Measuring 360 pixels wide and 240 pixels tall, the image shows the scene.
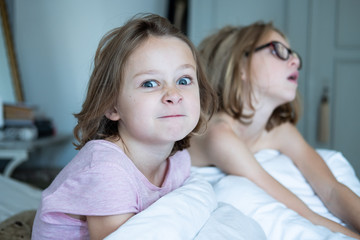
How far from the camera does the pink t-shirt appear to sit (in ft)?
2.74

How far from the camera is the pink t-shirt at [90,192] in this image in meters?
0.84

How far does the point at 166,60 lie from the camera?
977 millimetres

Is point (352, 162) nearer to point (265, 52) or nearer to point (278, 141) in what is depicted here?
point (278, 141)

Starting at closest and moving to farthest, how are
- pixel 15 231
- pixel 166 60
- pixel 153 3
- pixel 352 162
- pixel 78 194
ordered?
pixel 78 194, pixel 166 60, pixel 15 231, pixel 352 162, pixel 153 3

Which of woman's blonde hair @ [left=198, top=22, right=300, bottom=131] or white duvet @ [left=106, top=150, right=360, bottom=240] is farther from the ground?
woman's blonde hair @ [left=198, top=22, right=300, bottom=131]

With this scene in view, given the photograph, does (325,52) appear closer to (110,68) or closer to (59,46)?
(59,46)

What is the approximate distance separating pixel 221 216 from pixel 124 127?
376mm

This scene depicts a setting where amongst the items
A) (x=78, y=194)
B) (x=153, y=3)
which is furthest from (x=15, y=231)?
(x=153, y=3)

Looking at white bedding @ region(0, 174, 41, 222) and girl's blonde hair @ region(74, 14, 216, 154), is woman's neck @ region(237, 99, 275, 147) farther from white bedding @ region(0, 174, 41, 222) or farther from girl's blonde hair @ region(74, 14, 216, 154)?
white bedding @ region(0, 174, 41, 222)

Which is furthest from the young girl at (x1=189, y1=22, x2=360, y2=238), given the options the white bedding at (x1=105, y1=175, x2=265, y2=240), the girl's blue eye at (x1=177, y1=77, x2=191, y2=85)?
the girl's blue eye at (x1=177, y1=77, x2=191, y2=85)

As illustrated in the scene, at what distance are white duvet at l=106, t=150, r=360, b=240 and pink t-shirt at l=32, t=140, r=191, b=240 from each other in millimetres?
72

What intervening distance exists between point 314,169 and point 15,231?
4.01 ft

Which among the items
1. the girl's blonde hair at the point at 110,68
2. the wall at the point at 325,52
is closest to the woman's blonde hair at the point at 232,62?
the girl's blonde hair at the point at 110,68

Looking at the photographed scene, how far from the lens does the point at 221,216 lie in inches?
40.0
